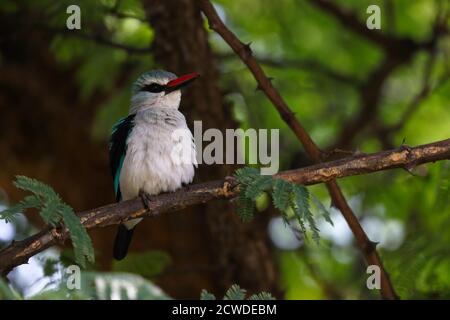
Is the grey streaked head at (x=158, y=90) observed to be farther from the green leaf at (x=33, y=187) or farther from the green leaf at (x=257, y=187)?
the green leaf at (x=33, y=187)

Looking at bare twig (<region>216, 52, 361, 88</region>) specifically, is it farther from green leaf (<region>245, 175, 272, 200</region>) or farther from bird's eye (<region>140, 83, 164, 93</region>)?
green leaf (<region>245, 175, 272, 200</region>)

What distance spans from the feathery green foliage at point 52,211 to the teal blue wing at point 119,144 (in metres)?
2.04

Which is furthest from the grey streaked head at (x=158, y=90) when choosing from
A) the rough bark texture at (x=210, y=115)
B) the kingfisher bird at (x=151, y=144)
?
the rough bark texture at (x=210, y=115)

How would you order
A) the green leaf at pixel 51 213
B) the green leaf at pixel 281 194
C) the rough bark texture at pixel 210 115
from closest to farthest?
the green leaf at pixel 51 213 < the green leaf at pixel 281 194 < the rough bark texture at pixel 210 115

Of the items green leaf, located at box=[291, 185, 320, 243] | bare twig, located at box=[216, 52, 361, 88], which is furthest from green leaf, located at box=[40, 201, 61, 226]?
bare twig, located at box=[216, 52, 361, 88]

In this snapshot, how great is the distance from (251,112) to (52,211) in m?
3.90

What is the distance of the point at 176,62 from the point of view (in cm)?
773

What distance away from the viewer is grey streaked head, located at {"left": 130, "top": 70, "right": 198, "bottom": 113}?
7.25m

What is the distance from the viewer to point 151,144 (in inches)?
271

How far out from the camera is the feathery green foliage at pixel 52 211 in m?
4.96

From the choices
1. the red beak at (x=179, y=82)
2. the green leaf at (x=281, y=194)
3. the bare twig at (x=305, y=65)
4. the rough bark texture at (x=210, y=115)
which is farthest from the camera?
the bare twig at (x=305, y=65)

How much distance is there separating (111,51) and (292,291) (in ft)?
11.7

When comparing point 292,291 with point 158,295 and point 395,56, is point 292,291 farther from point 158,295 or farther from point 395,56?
point 158,295
